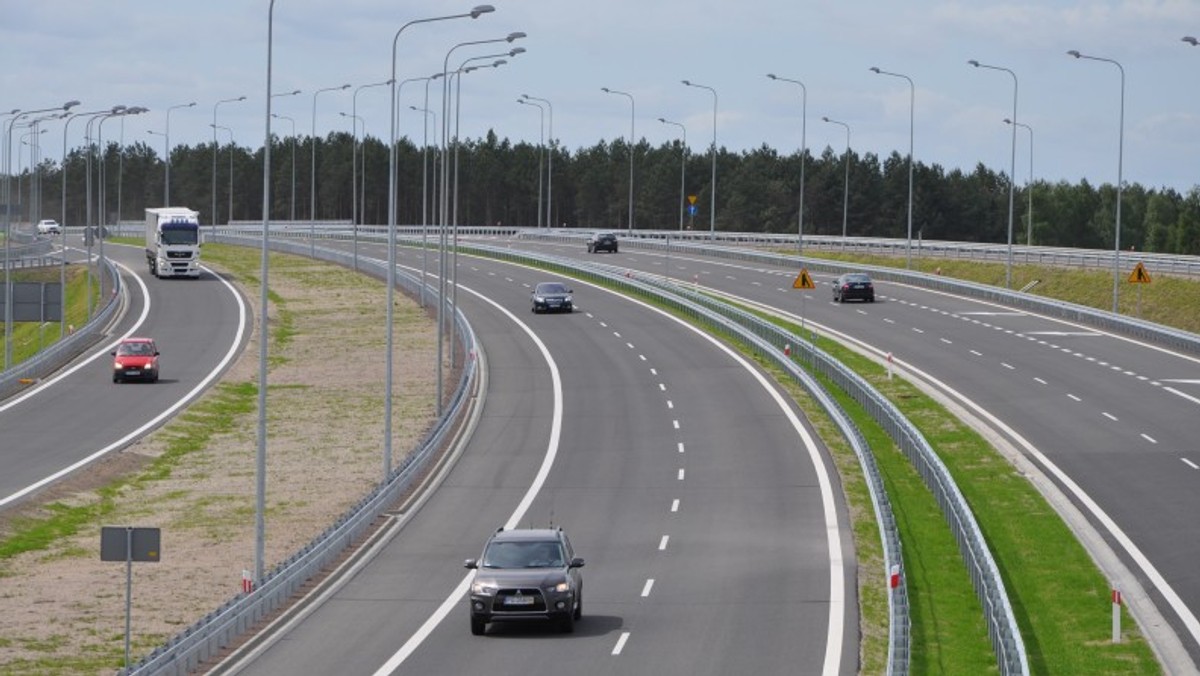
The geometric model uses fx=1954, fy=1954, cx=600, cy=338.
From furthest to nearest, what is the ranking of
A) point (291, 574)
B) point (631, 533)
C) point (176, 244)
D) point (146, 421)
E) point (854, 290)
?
point (176, 244), point (854, 290), point (146, 421), point (631, 533), point (291, 574)

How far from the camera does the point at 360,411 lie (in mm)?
65500

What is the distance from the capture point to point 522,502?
45531mm

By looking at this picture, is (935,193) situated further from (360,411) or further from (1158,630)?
(1158,630)

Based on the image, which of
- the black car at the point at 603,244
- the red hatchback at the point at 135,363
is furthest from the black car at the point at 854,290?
the black car at the point at 603,244

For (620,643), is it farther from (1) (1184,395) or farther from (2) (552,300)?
(2) (552,300)

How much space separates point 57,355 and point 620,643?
51774 mm

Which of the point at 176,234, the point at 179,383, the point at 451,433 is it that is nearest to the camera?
the point at 451,433

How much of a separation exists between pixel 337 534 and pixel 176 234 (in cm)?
7589

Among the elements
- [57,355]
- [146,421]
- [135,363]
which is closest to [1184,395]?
[146,421]

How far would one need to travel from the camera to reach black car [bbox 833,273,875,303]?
91.6 metres

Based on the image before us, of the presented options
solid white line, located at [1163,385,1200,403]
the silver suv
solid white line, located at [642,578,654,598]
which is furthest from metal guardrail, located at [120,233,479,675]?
solid white line, located at [1163,385,1200,403]

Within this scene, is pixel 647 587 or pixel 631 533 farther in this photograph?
pixel 631 533

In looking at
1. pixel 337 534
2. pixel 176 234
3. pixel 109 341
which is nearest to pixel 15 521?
pixel 337 534

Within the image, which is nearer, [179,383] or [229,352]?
[179,383]
